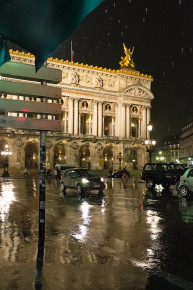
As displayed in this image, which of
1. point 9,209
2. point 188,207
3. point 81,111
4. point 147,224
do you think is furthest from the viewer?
point 81,111

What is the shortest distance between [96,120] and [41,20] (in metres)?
64.4

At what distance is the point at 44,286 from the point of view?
4.64m

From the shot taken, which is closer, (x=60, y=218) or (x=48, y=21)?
(x=48, y=21)

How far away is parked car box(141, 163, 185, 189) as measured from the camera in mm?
23797

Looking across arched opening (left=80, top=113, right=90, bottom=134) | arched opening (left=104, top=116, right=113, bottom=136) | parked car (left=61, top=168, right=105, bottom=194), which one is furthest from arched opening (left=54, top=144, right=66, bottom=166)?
parked car (left=61, top=168, right=105, bottom=194)

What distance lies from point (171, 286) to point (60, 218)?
666 cm

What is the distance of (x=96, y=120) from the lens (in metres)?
67.6

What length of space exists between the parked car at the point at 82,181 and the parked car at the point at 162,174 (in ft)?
20.5

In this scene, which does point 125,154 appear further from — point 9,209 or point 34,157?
point 9,209

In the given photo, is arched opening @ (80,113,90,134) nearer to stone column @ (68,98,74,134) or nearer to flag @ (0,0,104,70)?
stone column @ (68,98,74,134)

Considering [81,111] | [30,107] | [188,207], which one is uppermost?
[81,111]

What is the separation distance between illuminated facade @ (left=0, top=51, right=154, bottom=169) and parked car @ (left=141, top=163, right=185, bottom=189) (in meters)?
36.5

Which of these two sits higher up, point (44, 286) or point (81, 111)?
point (81, 111)

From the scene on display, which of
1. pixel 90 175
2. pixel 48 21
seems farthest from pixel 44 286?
pixel 90 175
